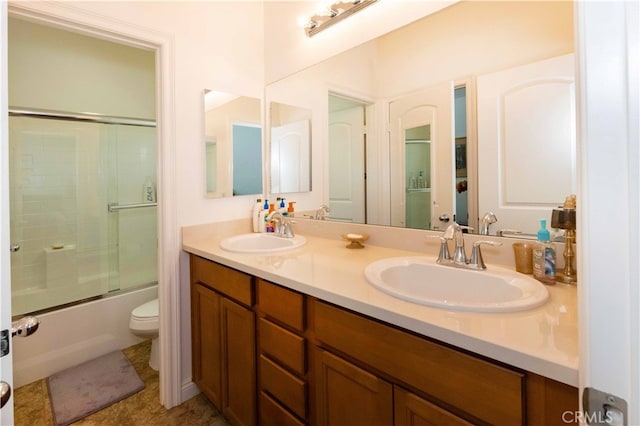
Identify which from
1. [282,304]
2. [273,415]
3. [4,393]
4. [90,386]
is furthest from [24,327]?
[90,386]

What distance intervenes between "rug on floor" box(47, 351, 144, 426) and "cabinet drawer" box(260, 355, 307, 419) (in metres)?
1.10

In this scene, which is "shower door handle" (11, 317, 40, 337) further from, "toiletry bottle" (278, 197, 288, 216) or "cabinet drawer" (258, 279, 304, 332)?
"toiletry bottle" (278, 197, 288, 216)

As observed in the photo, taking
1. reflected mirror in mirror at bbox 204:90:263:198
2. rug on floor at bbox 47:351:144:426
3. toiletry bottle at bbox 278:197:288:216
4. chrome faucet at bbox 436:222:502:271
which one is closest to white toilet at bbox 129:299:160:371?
rug on floor at bbox 47:351:144:426

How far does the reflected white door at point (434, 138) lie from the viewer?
132 centimetres

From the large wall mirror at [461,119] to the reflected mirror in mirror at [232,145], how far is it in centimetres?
60

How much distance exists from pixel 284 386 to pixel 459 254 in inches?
31.2

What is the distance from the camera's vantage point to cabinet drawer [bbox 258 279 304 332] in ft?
3.51

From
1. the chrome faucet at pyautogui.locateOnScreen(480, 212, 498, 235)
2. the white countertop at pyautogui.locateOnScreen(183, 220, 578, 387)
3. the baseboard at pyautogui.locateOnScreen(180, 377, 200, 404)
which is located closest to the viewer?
the white countertop at pyautogui.locateOnScreen(183, 220, 578, 387)

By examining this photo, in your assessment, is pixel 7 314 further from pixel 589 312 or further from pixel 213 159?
pixel 213 159

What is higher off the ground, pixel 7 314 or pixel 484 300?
pixel 7 314

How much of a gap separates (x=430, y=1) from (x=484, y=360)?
1.36m

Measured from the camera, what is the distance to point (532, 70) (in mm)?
1103

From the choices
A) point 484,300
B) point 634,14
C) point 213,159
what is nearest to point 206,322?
point 213,159

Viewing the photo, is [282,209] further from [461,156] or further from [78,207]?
[78,207]
